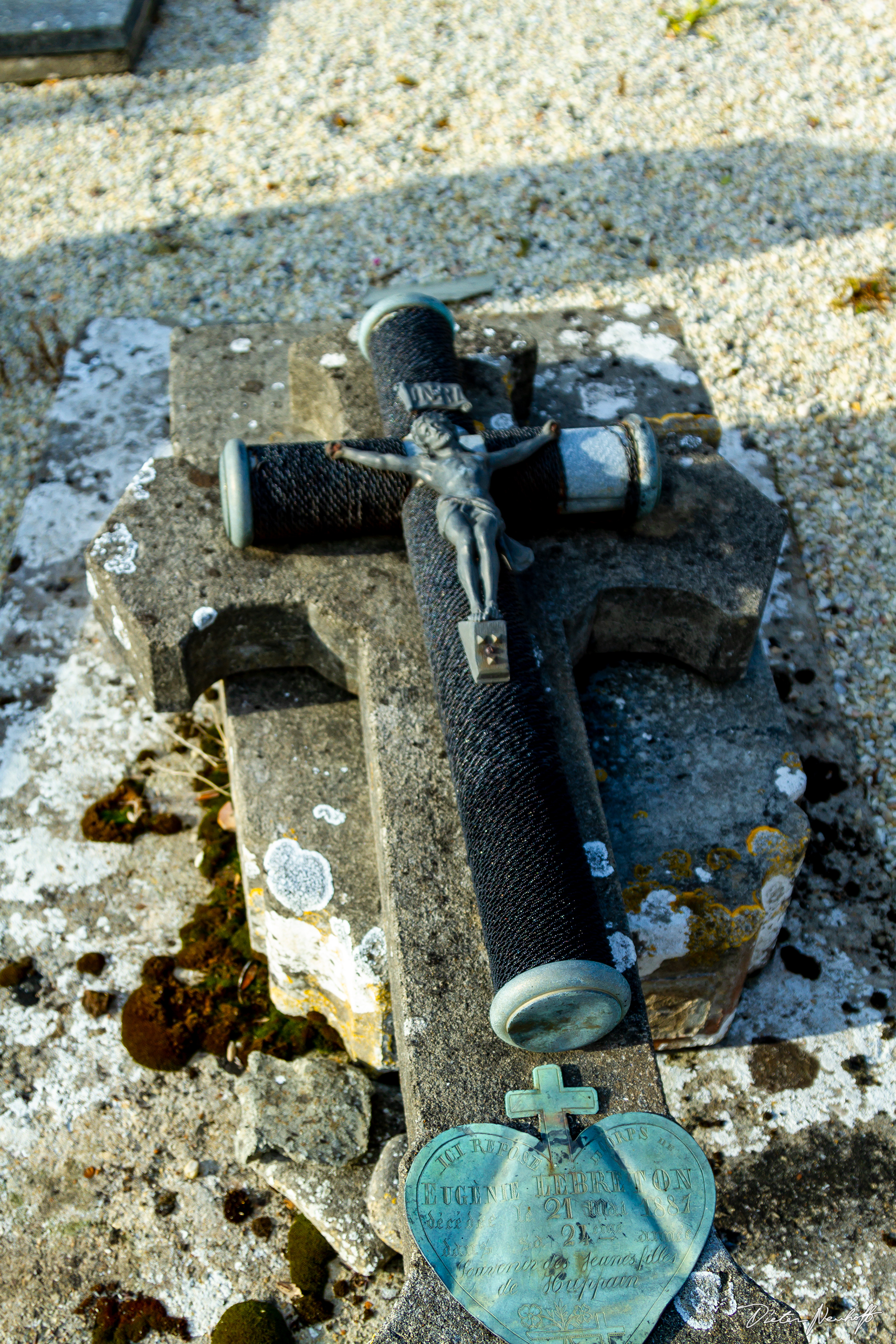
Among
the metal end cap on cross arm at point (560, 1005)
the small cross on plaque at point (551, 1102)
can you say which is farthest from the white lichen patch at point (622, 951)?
the small cross on plaque at point (551, 1102)

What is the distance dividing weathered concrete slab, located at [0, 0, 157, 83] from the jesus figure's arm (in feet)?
21.1

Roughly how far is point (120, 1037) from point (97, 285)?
499 centimetres

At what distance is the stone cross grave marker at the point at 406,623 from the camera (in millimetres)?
3541

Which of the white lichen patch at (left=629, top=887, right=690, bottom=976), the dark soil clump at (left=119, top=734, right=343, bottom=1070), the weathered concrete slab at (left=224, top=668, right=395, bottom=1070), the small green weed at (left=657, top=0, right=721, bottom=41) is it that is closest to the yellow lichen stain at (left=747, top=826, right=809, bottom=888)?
the white lichen patch at (left=629, top=887, right=690, bottom=976)

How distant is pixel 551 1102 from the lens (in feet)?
9.91

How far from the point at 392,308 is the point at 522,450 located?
1036 mm

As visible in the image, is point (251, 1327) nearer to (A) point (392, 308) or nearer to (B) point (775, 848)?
(B) point (775, 848)

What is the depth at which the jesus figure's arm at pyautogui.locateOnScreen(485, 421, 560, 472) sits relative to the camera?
13.3 feet

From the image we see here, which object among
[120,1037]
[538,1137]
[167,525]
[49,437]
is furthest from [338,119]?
[538,1137]

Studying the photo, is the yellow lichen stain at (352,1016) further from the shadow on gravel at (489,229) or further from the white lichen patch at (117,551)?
the shadow on gravel at (489,229)

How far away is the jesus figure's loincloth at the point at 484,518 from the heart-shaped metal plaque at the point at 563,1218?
175 cm

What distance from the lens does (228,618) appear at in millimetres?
4172

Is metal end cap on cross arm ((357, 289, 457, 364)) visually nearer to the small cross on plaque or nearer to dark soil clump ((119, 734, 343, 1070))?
dark soil clump ((119, 734, 343, 1070))

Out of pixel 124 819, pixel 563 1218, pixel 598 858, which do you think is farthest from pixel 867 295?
pixel 563 1218
